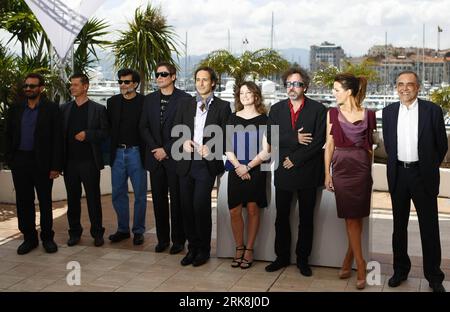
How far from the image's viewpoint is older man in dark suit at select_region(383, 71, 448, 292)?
4.43 meters

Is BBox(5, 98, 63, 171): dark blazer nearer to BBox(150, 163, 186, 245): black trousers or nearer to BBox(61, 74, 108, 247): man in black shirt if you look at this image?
BBox(61, 74, 108, 247): man in black shirt

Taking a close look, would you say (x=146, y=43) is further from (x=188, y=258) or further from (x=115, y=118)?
(x=188, y=258)

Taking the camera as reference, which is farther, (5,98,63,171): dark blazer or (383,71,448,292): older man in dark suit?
(5,98,63,171): dark blazer

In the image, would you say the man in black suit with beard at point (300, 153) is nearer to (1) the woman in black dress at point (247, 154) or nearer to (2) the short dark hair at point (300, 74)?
(2) the short dark hair at point (300, 74)

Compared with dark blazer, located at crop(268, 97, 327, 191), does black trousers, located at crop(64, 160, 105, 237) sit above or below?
below

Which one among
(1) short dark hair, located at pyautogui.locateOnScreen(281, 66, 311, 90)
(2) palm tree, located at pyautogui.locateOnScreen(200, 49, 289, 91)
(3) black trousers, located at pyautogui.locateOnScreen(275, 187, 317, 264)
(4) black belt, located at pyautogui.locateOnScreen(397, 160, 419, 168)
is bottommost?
(3) black trousers, located at pyautogui.locateOnScreen(275, 187, 317, 264)

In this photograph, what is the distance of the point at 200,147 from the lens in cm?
516

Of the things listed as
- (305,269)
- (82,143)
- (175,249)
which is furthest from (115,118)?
(305,269)

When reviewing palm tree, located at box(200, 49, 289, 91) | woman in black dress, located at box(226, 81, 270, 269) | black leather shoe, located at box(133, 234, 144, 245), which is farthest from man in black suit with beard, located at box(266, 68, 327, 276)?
palm tree, located at box(200, 49, 289, 91)

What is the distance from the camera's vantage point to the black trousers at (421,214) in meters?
4.46

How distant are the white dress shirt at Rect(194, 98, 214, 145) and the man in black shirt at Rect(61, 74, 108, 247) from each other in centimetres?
98

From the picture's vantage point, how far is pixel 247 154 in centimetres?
504

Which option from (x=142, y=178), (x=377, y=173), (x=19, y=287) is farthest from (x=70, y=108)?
(x=377, y=173)

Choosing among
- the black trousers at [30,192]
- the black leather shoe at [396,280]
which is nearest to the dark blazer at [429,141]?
the black leather shoe at [396,280]
